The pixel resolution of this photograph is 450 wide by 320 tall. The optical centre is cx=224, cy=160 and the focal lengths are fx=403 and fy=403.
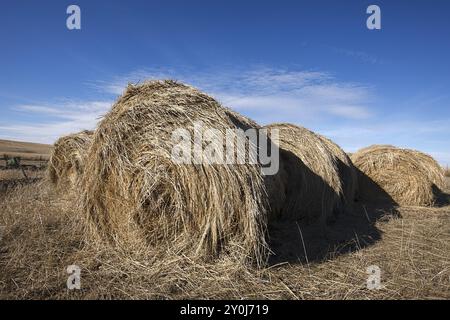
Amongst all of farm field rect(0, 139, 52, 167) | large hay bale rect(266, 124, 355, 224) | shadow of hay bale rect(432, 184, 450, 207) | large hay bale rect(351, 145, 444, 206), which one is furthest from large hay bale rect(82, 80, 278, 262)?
farm field rect(0, 139, 52, 167)

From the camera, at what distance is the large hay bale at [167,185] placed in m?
4.69

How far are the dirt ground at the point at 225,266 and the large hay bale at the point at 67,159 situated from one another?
2506mm

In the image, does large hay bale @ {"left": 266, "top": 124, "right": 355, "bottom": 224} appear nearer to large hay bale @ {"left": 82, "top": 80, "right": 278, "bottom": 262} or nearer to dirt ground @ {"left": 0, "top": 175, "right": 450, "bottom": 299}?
dirt ground @ {"left": 0, "top": 175, "right": 450, "bottom": 299}

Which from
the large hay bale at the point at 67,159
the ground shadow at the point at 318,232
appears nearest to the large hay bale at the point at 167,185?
the ground shadow at the point at 318,232

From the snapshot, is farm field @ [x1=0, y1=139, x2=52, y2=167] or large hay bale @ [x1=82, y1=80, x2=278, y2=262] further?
farm field @ [x1=0, y1=139, x2=52, y2=167]

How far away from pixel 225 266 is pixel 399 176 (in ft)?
23.0

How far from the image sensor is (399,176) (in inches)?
391

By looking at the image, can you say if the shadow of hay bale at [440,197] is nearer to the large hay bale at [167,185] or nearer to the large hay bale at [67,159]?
the large hay bale at [167,185]

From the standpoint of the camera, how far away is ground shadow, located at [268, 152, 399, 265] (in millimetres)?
5199

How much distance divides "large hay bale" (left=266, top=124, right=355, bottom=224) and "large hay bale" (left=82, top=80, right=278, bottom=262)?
195 centimetres

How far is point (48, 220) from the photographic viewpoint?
628 cm

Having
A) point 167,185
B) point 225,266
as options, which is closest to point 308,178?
point 167,185

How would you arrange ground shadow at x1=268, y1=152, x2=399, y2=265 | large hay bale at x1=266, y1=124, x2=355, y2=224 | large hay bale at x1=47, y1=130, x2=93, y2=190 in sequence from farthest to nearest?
large hay bale at x1=47, y1=130, x2=93, y2=190 < large hay bale at x1=266, y1=124, x2=355, y2=224 < ground shadow at x1=268, y1=152, x2=399, y2=265
